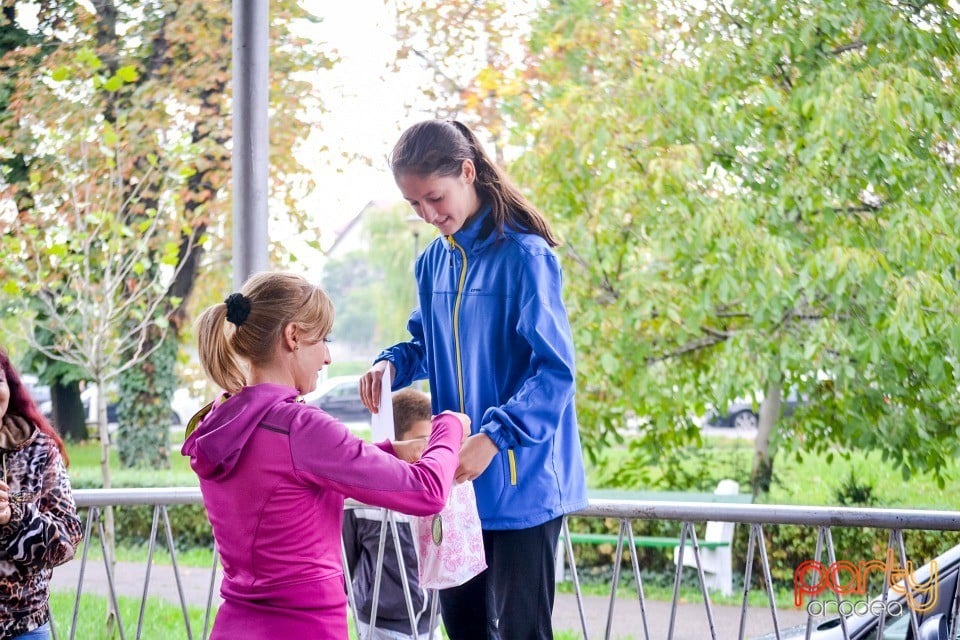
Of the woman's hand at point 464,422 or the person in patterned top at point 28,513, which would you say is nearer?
the woman's hand at point 464,422

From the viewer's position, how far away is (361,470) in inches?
54.4

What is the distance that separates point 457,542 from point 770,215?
11.6 ft

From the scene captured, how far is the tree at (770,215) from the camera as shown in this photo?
4391 mm

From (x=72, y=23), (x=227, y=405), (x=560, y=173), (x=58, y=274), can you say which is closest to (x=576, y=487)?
(x=227, y=405)

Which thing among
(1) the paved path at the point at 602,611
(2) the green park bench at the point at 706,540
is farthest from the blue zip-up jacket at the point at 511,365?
(2) the green park bench at the point at 706,540

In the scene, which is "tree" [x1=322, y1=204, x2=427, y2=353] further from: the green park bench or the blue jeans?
the blue jeans

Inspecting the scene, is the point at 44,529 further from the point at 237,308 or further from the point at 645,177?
the point at 645,177

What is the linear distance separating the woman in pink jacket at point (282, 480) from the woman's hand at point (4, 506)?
598 millimetres

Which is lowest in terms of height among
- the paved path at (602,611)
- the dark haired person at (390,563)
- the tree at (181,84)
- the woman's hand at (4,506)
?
the paved path at (602,611)

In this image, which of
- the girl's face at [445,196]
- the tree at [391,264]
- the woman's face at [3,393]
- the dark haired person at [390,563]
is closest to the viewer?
the girl's face at [445,196]

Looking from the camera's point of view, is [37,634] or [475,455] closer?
[475,455]

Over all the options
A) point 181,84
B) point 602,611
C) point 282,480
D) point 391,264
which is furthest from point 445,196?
point 391,264

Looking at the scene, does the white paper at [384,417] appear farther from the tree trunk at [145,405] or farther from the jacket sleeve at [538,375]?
the tree trunk at [145,405]

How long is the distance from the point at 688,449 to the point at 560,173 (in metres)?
2.02
